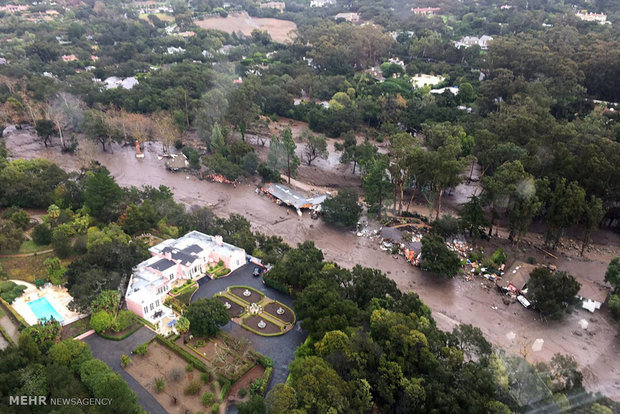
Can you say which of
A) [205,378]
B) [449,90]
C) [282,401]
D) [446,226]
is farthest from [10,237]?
[449,90]

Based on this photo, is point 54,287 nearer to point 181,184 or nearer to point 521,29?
point 181,184

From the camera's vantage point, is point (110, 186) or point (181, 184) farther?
point (181, 184)

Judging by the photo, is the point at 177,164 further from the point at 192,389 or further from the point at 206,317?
the point at 192,389

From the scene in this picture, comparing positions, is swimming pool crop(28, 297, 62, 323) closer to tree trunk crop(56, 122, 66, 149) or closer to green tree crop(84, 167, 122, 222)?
green tree crop(84, 167, 122, 222)

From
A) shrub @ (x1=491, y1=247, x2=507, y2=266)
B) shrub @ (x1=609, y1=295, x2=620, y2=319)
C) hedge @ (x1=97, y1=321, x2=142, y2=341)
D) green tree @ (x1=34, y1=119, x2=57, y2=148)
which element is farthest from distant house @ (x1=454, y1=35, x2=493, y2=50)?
hedge @ (x1=97, y1=321, x2=142, y2=341)

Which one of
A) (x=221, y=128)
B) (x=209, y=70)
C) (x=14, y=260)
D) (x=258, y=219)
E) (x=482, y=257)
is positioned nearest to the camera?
(x=14, y=260)

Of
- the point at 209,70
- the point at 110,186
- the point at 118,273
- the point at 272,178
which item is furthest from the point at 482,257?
the point at 209,70

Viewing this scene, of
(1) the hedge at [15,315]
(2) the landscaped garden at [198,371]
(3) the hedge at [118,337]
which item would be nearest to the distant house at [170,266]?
(3) the hedge at [118,337]
